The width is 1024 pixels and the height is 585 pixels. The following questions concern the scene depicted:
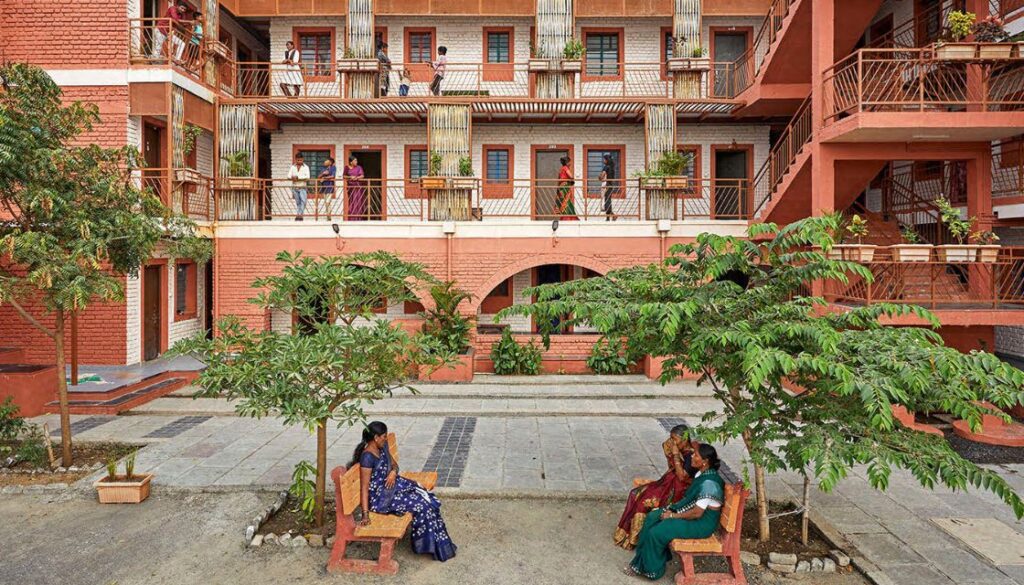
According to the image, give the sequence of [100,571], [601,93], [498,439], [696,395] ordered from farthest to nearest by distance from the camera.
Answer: [601,93]
[696,395]
[498,439]
[100,571]

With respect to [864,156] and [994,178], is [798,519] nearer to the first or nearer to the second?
[864,156]

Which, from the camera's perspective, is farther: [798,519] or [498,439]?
[498,439]

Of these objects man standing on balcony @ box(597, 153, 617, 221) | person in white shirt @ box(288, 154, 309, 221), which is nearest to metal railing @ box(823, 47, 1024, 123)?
man standing on balcony @ box(597, 153, 617, 221)

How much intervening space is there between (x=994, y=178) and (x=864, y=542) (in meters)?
10.6

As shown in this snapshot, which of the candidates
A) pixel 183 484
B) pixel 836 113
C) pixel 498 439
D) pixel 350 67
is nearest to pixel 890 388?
pixel 498 439

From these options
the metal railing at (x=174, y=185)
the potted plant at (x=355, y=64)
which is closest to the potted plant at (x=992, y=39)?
the potted plant at (x=355, y=64)

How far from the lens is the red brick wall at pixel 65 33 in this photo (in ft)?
43.5

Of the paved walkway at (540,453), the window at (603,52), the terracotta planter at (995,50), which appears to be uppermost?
the window at (603,52)

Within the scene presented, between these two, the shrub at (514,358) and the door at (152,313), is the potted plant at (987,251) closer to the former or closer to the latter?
the shrub at (514,358)

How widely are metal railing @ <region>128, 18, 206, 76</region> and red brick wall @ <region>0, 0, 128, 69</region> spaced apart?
0.27 meters

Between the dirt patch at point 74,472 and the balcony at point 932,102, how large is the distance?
13.0 m

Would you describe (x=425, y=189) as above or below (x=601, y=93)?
below

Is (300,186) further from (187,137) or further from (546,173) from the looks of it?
(546,173)

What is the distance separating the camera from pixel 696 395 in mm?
12227
